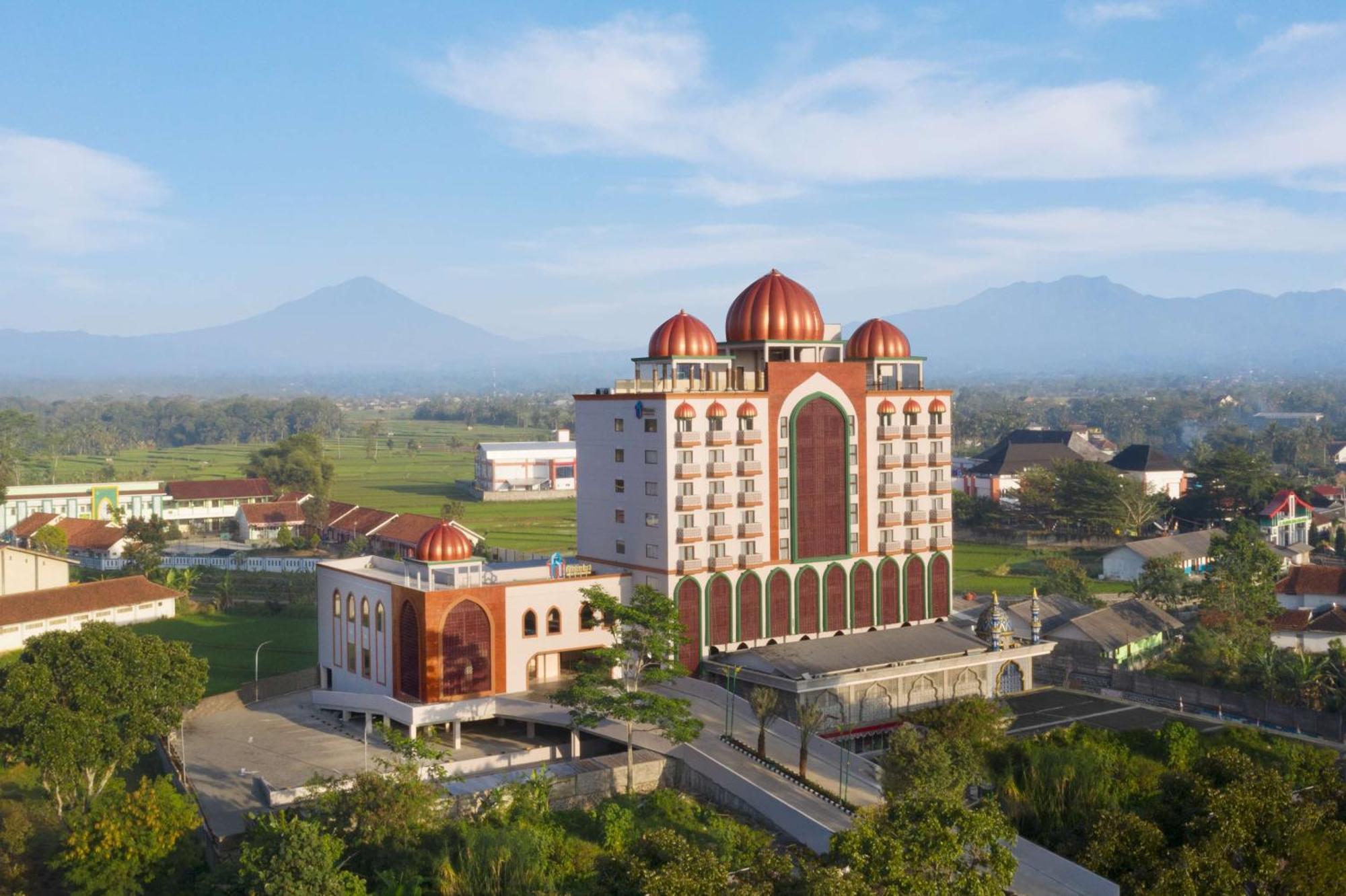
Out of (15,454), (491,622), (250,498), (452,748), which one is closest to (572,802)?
(452,748)

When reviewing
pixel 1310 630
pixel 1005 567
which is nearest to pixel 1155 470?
pixel 1005 567

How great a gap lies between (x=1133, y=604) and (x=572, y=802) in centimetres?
2710

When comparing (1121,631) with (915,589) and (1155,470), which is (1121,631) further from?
(1155,470)

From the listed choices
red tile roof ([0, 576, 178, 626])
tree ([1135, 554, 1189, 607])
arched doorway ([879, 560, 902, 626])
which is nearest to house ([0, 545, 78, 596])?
red tile roof ([0, 576, 178, 626])

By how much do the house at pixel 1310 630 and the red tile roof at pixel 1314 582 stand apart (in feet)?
13.5

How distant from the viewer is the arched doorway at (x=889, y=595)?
48062 millimetres

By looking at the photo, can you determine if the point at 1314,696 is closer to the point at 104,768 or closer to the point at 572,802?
the point at 572,802

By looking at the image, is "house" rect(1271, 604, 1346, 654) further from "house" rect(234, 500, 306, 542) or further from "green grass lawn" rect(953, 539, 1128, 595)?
"house" rect(234, 500, 306, 542)

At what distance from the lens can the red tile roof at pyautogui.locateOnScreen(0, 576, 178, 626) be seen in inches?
2143

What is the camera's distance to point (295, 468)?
335ft

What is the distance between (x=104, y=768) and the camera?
35.3 m

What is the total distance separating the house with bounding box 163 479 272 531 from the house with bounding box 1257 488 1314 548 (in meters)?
64.4

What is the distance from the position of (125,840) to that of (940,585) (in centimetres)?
2969

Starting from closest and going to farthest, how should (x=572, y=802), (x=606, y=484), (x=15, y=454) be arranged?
(x=572, y=802) → (x=606, y=484) → (x=15, y=454)
